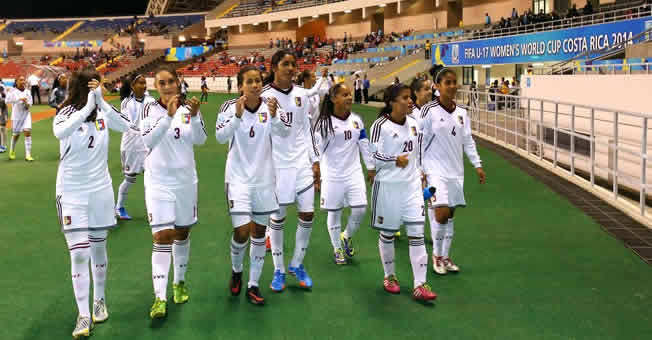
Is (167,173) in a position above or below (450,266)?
above

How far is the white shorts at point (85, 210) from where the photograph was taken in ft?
14.7

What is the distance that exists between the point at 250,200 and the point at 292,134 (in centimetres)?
99

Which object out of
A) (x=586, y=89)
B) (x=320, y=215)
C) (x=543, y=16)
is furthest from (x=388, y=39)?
(x=320, y=215)

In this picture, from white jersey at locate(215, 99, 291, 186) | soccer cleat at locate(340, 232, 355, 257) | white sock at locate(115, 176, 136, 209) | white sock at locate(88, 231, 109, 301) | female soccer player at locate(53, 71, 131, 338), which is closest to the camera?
female soccer player at locate(53, 71, 131, 338)

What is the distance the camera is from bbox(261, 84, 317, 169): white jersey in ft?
18.6

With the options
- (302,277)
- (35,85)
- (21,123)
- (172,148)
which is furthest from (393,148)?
(35,85)

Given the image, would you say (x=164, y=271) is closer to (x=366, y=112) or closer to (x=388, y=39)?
(x=366, y=112)

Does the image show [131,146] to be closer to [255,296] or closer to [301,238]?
[301,238]

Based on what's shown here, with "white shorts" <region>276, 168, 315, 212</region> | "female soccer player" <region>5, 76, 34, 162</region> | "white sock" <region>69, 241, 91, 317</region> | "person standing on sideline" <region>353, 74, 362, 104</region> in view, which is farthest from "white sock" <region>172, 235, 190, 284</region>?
"person standing on sideline" <region>353, 74, 362, 104</region>

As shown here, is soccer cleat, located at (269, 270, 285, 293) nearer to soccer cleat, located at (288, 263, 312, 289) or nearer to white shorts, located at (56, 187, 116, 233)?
soccer cleat, located at (288, 263, 312, 289)

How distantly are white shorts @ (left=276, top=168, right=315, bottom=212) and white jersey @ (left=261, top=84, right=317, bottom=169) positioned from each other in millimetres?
66

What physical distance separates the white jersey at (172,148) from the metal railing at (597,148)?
6.08 meters

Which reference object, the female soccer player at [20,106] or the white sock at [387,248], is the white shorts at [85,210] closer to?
the white sock at [387,248]

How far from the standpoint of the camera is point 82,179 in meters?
4.52
